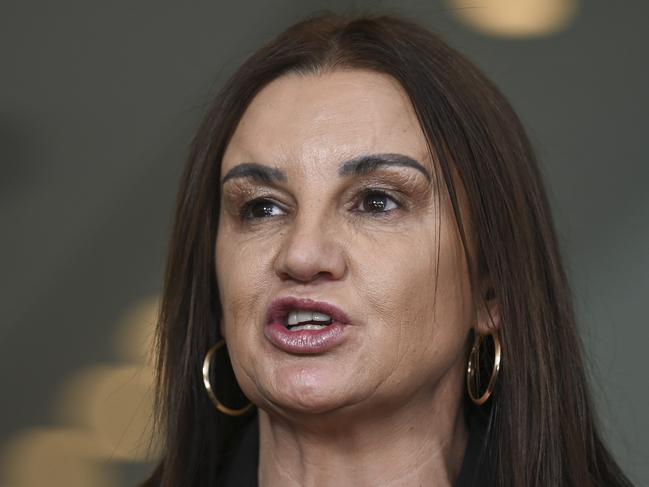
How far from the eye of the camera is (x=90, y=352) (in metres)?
3.33

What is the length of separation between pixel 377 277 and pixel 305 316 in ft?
0.40

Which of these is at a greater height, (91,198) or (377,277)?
(91,198)

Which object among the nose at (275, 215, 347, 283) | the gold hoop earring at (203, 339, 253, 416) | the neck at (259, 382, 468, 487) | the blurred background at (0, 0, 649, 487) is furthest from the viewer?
the blurred background at (0, 0, 649, 487)

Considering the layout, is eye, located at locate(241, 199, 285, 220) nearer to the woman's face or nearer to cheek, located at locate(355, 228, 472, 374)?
the woman's face

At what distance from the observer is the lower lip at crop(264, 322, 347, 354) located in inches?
80.8

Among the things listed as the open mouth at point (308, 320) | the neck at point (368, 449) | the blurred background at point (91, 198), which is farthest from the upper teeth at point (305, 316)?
the blurred background at point (91, 198)

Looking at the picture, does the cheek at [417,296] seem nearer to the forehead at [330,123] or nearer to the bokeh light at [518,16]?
the forehead at [330,123]

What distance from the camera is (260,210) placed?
2.21 meters

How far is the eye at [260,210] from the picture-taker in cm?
219

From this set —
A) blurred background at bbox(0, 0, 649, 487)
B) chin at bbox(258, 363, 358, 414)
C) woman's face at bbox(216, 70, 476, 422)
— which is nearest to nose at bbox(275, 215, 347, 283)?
woman's face at bbox(216, 70, 476, 422)

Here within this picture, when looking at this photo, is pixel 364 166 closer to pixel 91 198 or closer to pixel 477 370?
pixel 477 370

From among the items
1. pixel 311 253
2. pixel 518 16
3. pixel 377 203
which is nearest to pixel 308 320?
pixel 311 253

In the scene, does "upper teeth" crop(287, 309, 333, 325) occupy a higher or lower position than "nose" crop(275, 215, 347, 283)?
lower

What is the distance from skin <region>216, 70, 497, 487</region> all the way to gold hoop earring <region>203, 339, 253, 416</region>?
136 mm
